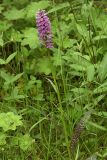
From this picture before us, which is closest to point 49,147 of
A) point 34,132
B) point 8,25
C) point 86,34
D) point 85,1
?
point 34,132

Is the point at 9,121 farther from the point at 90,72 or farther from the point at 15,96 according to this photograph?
the point at 90,72

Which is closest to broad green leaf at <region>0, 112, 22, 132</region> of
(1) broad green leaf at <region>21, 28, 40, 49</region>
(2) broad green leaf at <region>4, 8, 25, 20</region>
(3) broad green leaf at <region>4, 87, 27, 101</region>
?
(3) broad green leaf at <region>4, 87, 27, 101</region>

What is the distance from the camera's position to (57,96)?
2607 mm

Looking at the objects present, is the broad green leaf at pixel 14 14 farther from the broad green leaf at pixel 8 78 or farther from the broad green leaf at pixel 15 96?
the broad green leaf at pixel 15 96

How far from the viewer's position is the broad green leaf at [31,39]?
2.89 meters

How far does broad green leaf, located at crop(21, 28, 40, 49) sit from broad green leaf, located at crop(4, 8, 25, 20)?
252 mm

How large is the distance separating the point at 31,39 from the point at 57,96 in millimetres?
515

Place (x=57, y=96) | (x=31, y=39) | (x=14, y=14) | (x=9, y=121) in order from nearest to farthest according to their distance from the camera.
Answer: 1. (x=9, y=121)
2. (x=57, y=96)
3. (x=31, y=39)
4. (x=14, y=14)

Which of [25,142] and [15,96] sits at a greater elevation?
[15,96]

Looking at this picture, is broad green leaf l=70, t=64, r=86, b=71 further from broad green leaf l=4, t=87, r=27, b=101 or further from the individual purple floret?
the individual purple floret

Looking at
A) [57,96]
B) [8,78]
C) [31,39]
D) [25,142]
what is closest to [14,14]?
[31,39]

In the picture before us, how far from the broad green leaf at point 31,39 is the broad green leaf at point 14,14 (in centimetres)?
25

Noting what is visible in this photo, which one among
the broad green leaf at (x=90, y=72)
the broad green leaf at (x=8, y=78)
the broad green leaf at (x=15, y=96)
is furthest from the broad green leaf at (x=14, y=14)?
the broad green leaf at (x=90, y=72)

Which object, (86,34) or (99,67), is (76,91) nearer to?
(99,67)
